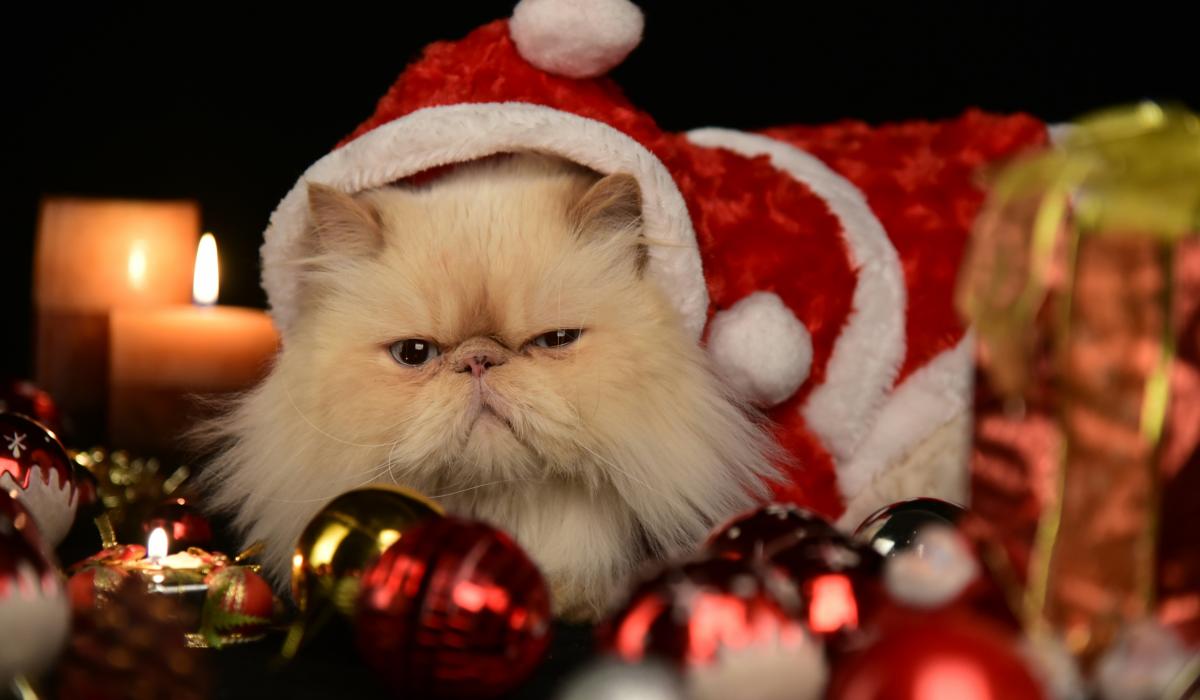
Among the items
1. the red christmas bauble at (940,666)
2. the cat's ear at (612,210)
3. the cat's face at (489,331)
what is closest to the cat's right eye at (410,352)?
the cat's face at (489,331)

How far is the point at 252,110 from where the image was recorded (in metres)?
2.12

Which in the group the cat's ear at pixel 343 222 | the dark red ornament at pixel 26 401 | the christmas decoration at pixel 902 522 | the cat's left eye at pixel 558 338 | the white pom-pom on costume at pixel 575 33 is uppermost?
the white pom-pom on costume at pixel 575 33

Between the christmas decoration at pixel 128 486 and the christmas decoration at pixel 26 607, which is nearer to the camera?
the christmas decoration at pixel 26 607

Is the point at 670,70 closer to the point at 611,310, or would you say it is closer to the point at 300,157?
the point at 300,157

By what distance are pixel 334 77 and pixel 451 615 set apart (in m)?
1.41

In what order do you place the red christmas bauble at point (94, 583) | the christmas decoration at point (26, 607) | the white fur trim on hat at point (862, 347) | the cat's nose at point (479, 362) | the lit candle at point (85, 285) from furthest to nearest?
the lit candle at point (85, 285)
the white fur trim on hat at point (862, 347)
the cat's nose at point (479, 362)
the red christmas bauble at point (94, 583)
the christmas decoration at point (26, 607)

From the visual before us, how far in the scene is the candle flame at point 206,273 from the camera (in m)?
1.87

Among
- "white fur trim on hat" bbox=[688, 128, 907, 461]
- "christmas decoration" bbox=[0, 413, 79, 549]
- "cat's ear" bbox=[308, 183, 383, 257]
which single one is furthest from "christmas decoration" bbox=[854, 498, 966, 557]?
"christmas decoration" bbox=[0, 413, 79, 549]

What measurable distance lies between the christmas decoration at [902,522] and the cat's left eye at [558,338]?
291 mm

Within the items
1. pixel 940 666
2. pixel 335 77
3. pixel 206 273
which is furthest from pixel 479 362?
pixel 335 77

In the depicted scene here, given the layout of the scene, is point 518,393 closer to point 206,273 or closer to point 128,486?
point 128,486

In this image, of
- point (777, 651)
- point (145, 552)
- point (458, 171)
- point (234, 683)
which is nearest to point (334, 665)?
point (234, 683)

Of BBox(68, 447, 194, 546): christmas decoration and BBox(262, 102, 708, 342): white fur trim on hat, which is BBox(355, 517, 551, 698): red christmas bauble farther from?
BBox(68, 447, 194, 546): christmas decoration

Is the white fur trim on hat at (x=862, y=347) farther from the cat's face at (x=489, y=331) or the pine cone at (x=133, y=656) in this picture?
the pine cone at (x=133, y=656)
